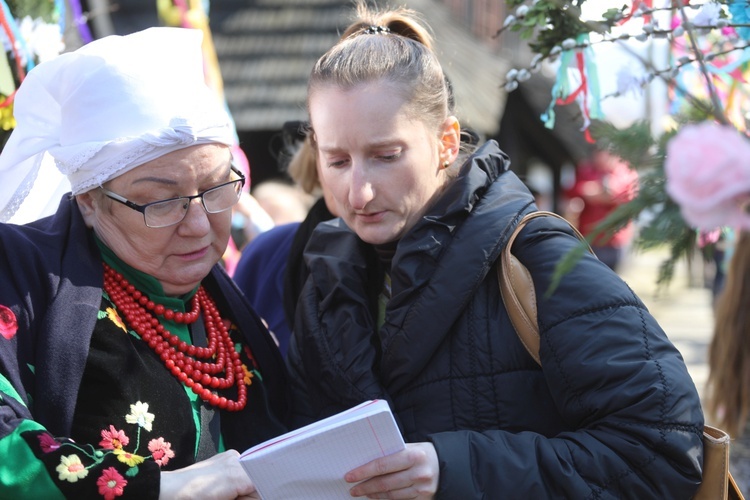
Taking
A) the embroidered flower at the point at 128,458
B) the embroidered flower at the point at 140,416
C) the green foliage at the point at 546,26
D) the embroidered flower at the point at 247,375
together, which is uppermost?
the green foliage at the point at 546,26

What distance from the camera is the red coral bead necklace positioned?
2.17 metres

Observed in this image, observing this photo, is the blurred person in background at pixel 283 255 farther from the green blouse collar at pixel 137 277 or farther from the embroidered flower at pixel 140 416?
the embroidered flower at pixel 140 416

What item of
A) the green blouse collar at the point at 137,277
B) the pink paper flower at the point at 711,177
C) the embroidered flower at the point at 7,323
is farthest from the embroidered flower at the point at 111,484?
the pink paper flower at the point at 711,177

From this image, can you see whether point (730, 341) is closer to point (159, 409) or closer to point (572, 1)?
point (572, 1)

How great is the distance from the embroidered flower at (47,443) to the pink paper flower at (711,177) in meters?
1.31

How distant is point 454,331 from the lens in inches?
80.0

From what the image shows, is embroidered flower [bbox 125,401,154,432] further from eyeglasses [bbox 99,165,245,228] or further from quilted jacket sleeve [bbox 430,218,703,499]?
quilted jacket sleeve [bbox 430,218,703,499]

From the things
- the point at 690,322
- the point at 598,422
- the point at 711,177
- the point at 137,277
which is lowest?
the point at 690,322

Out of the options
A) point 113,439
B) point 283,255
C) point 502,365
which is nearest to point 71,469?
point 113,439

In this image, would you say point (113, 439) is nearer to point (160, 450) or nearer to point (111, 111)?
point (160, 450)

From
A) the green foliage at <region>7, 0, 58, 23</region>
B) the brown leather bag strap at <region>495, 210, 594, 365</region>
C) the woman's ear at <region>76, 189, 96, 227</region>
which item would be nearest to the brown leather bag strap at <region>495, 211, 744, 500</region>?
the brown leather bag strap at <region>495, 210, 594, 365</region>

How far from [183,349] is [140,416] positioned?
0.83ft

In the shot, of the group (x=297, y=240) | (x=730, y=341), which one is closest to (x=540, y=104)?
(x=730, y=341)

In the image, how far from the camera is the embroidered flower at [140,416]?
201 cm
